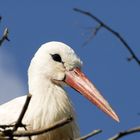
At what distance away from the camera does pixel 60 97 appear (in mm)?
6332

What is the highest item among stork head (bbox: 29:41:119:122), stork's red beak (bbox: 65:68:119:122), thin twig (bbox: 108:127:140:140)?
stork head (bbox: 29:41:119:122)

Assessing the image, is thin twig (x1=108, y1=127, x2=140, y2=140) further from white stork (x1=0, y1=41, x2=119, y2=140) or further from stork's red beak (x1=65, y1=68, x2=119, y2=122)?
white stork (x1=0, y1=41, x2=119, y2=140)

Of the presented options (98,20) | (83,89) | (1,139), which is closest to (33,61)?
(83,89)

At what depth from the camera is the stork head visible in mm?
6207

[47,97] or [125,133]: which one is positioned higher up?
[47,97]

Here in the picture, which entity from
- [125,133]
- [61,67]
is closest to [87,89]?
[61,67]

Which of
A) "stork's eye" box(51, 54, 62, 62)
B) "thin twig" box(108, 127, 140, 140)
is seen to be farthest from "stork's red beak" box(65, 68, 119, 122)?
"thin twig" box(108, 127, 140, 140)

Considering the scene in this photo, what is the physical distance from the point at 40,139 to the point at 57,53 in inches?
37.4

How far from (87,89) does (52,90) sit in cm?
45

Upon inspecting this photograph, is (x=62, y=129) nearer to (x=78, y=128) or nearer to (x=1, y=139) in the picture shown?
(x=78, y=128)

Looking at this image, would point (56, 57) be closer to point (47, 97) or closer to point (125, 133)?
point (47, 97)

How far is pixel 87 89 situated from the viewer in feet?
20.0

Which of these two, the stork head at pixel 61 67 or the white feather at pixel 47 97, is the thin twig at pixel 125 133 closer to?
the white feather at pixel 47 97

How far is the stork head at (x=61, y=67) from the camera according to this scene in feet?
20.4
